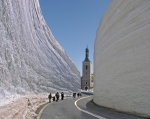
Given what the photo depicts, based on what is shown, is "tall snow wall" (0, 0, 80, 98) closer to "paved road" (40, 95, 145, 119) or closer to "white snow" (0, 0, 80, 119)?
"white snow" (0, 0, 80, 119)

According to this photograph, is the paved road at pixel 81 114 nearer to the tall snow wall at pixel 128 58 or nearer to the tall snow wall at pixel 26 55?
the tall snow wall at pixel 128 58

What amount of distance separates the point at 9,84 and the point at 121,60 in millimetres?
7343

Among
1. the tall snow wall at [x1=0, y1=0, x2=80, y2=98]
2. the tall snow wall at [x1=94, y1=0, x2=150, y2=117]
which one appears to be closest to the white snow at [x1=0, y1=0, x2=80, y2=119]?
the tall snow wall at [x1=0, y1=0, x2=80, y2=98]

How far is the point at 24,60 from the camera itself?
16.7 meters

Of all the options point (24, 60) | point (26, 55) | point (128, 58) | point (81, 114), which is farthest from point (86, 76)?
point (81, 114)

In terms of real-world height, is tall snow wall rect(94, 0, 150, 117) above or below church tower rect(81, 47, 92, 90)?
below

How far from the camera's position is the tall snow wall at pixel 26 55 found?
12578 mm

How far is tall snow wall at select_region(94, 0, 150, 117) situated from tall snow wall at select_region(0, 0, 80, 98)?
265 inches

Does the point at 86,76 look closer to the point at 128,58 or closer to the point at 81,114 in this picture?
the point at 128,58

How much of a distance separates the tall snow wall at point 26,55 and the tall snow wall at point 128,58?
6.72 metres

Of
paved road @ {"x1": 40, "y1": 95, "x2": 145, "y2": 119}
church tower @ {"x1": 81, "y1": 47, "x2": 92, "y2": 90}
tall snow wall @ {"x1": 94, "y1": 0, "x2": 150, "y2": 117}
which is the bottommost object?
paved road @ {"x1": 40, "y1": 95, "x2": 145, "y2": 119}

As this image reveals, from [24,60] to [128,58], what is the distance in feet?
27.2

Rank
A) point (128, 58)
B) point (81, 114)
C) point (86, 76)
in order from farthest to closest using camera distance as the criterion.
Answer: point (86, 76) → point (128, 58) → point (81, 114)

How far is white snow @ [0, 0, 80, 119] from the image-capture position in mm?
9875
